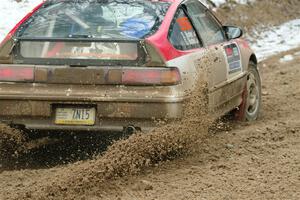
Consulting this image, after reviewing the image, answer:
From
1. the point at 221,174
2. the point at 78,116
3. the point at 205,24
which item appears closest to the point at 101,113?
the point at 78,116

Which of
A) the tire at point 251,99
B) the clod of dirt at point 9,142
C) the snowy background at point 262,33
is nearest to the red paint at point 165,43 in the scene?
the clod of dirt at point 9,142

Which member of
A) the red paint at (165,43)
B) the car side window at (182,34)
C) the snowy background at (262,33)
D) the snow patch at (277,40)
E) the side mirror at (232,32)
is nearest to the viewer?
the red paint at (165,43)

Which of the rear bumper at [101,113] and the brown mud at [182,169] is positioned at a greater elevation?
the rear bumper at [101,113]

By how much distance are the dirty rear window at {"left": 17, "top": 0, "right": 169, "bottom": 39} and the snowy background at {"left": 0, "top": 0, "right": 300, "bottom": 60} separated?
21.7 ft

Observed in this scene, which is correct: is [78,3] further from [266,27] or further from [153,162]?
[266,27]

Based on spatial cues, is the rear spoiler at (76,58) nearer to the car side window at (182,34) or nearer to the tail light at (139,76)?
the tail light at (139,76)

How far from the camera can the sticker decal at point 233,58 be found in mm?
7432

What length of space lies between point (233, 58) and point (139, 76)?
2.03 m

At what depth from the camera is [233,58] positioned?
25.0ft

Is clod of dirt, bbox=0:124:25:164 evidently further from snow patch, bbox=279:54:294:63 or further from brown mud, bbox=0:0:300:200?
snow patch, bbox=279:54:294:63

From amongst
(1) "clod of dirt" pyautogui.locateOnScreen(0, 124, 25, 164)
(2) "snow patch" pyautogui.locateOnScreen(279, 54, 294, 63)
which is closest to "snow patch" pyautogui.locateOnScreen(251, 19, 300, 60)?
(2) "snow patch" pyautogui.locateOnScreen(279, 54, 294, 63)

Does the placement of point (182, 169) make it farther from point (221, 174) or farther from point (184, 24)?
Answer: point (184, 24)

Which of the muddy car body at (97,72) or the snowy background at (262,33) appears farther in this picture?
the snowy background at (262,33)

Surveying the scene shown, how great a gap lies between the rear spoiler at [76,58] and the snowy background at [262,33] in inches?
277
